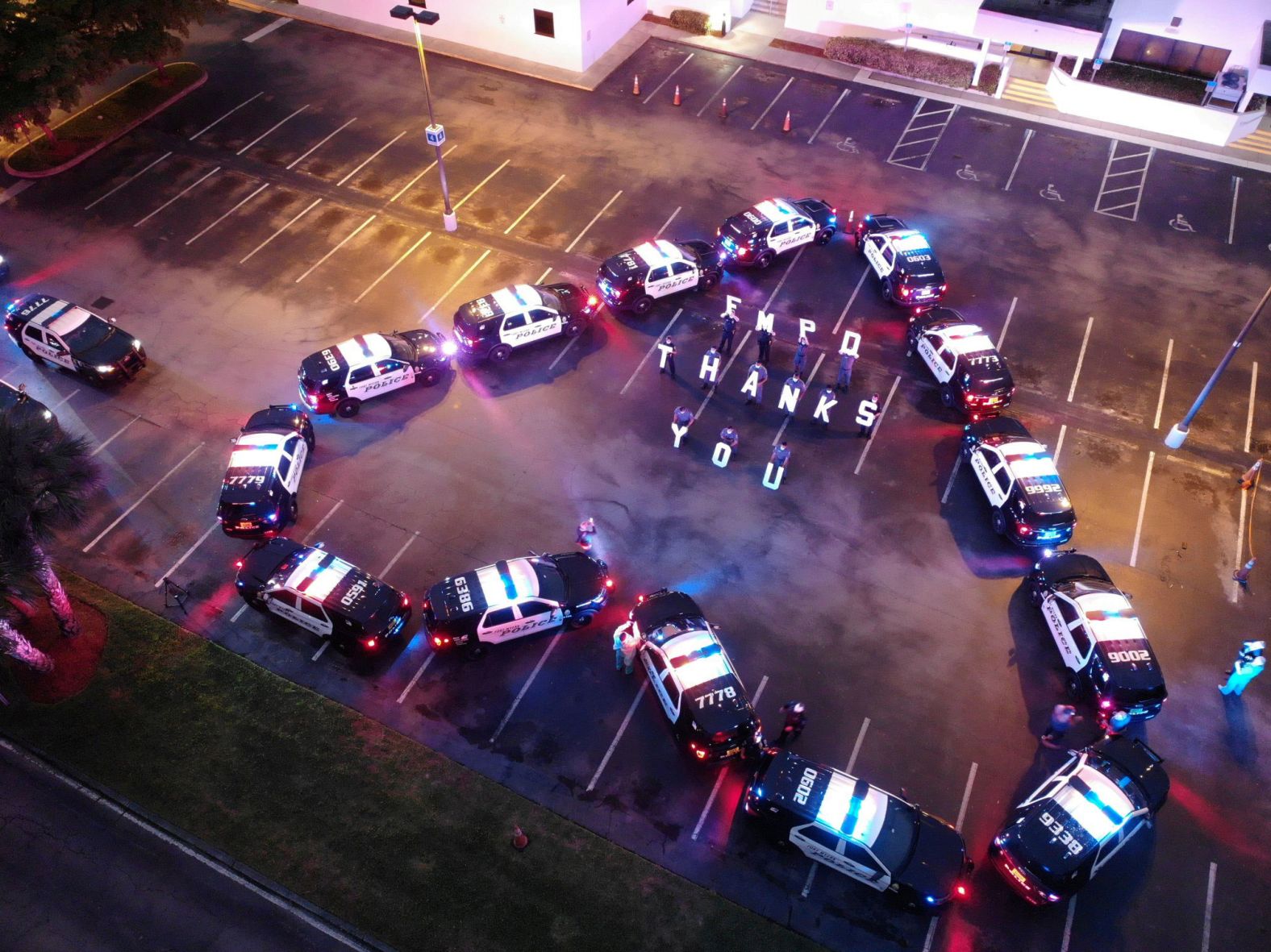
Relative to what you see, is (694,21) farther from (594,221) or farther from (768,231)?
→ (768,231)

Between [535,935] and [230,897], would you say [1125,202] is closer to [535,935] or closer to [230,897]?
[535,935]

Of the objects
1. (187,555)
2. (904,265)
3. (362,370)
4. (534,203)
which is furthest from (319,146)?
(904,265)

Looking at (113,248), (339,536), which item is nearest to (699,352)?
(339,536)

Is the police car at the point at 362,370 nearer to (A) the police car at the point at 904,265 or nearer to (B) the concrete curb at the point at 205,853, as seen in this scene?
(B) the concrete curb at the point at 205,853

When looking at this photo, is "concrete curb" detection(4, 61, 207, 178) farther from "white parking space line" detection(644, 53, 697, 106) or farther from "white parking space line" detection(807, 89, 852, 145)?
"white parking space line" detection(807, 89, 852, 145)

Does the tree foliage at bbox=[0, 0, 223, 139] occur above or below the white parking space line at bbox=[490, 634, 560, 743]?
above

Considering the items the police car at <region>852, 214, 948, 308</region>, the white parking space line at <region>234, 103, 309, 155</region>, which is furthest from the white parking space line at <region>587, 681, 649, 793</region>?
the white parking space line at <region>234, 103, 309, 155</region>

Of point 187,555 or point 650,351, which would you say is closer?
point 187,555
